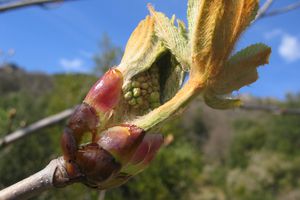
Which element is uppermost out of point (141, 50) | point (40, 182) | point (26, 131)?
point (26, 131)

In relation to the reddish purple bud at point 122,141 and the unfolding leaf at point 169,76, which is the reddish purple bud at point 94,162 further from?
the unfolding leaf at point 169,76

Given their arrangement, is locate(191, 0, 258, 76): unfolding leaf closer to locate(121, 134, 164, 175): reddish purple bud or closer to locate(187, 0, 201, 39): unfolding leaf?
locate(187, 0, 201, 39): unfolding leaf

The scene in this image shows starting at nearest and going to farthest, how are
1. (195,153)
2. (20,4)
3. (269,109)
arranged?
(20,4) < (269,109) < (195,153)

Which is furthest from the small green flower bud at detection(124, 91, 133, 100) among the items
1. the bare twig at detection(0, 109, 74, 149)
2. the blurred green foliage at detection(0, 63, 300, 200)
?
the blurred green foliage at detection(0, 63, 300, 200)

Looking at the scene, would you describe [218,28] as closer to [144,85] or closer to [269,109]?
[144,85]

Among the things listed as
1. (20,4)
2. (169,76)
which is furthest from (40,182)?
(20,4)

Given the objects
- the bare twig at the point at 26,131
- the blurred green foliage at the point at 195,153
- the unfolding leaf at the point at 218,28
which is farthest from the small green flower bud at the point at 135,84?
the blurred green foliage at the point at 195,153
